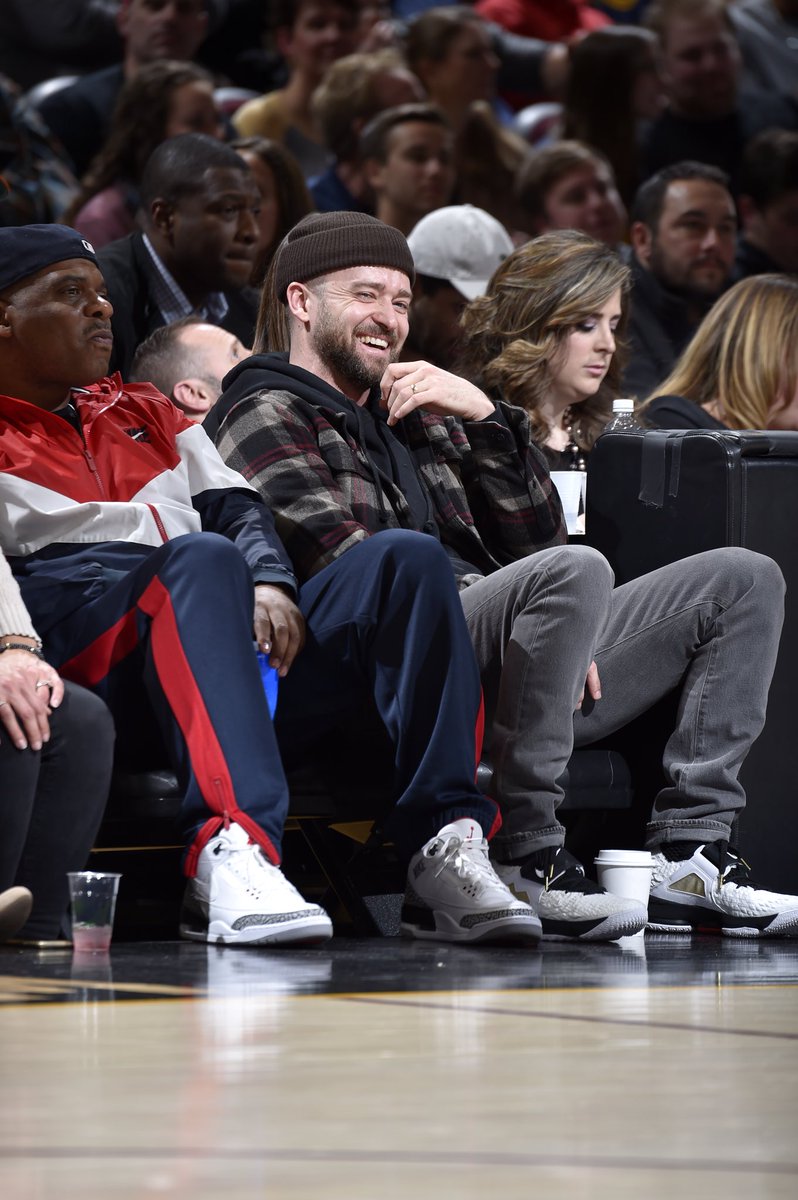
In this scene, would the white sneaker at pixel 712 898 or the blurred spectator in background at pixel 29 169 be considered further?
the blurred spectator in background at pixel 29 169

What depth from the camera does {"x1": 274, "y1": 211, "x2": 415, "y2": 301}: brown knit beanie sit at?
3.36 metres

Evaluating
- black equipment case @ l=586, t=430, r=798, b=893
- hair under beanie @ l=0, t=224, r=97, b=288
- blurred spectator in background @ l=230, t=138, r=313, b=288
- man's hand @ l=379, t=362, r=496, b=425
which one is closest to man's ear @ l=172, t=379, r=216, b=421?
man's hand @ l=379, t=362, r=496, b=425

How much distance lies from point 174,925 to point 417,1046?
137 cm

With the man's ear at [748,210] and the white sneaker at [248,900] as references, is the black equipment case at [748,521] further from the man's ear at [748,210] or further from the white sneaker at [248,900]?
the man's ear at [748,210]

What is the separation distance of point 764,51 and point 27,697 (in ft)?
20.4

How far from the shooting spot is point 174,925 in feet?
10.1

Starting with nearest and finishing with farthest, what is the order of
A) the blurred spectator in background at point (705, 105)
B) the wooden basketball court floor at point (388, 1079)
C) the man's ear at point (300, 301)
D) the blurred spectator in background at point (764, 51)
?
the wooden basketball court floor at point (388, 1079), the man's ear at point (300, 301), the blurred spectator in background at point (705, 105), the blurred spectator in background at point (764, 51)

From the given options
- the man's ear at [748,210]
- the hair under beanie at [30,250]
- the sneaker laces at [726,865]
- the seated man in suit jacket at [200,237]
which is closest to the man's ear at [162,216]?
the seated man in suit jacket at [200,237]

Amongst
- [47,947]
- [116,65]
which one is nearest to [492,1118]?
[47,947]

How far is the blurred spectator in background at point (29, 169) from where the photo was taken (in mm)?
5172

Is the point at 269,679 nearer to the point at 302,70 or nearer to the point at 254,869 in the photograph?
the point at 254,869

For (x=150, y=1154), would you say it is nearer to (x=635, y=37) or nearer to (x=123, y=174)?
(x=123, y=174)

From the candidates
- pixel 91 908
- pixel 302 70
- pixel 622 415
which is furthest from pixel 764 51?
pixel 91 908

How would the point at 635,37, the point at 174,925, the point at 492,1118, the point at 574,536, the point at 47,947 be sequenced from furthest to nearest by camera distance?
the point at 635,37 → the point at 574,536 → the point at 174,925 → the point at 47,947 → the point at 492,1118
